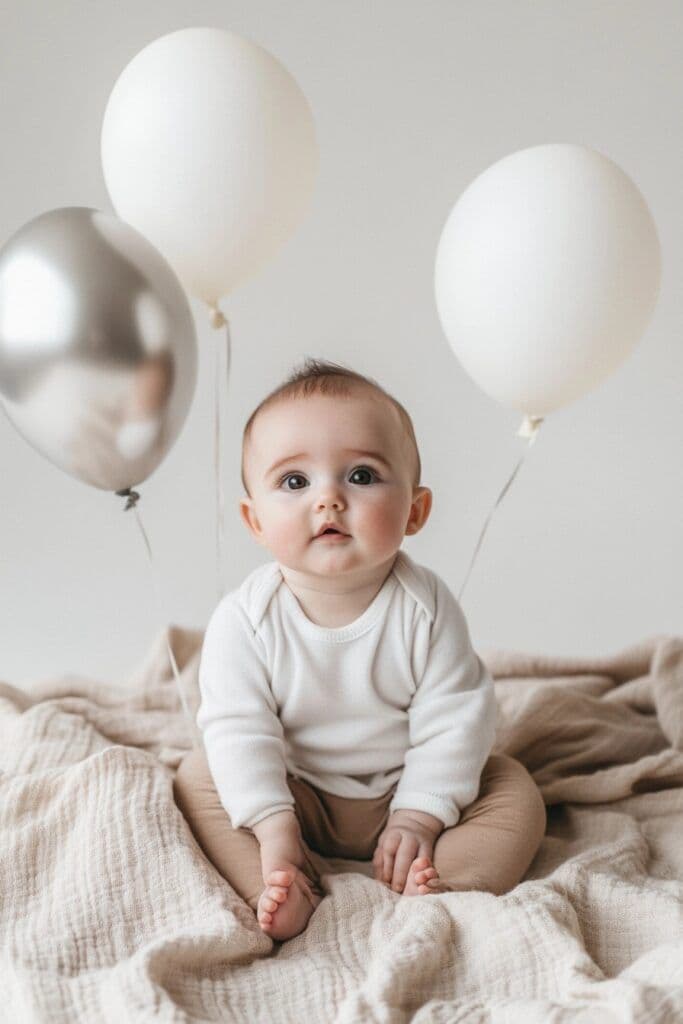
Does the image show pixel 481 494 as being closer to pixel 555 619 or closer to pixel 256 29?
pixel 555 619

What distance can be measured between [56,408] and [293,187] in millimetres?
446

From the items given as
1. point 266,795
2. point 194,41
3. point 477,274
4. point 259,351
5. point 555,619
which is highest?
point 194,41

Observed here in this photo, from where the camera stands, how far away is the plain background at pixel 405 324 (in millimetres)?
2314

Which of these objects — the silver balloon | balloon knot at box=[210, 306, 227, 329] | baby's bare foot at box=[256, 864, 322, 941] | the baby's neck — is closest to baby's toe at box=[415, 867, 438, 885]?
baby's bare foot at box=[256, 864, 322, 941]

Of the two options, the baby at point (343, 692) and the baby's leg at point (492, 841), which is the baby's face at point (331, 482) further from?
the baby's leg at point (492, 841)

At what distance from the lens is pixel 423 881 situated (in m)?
1.27

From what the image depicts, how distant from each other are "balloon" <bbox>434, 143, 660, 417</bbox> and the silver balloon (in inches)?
14.0

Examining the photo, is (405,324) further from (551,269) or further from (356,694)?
(356,694)

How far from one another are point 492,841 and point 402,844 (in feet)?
0.31

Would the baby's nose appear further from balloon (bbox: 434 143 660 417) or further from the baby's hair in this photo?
balloon (bbox: 434 143 660 417)

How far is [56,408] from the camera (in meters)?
1.16

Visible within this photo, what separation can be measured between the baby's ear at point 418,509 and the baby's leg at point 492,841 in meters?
0.29

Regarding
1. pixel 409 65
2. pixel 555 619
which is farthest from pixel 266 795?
pixel 409 65

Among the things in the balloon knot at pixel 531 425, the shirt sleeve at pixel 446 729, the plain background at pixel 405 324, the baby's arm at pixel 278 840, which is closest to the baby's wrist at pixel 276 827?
the baby's arm at pixel 278 840
